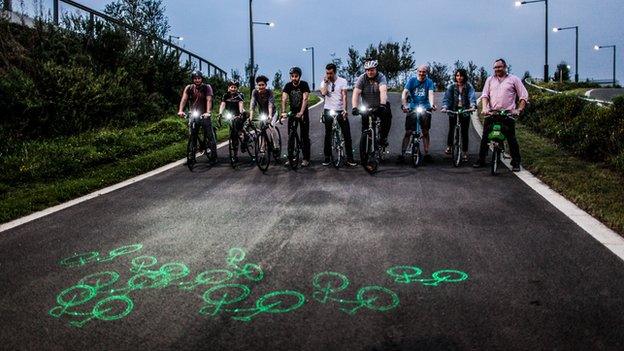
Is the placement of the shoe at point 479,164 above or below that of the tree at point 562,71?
below

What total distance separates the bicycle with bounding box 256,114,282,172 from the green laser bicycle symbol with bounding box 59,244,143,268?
510 cm

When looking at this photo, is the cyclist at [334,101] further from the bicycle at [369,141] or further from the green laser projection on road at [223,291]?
the green laser projection on road at [223,291]

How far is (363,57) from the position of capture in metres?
57.8

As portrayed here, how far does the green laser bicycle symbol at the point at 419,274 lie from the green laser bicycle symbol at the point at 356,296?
0.95 ft

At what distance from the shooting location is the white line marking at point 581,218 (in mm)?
5160

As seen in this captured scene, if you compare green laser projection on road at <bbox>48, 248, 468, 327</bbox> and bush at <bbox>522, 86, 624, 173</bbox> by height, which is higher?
bush at <bbox>522, 86, 624, 173</bbox>

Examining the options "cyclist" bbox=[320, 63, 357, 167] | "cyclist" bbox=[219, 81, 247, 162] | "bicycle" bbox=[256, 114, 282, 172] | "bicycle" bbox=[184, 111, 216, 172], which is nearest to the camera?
"cyclist" bbox=[320, 63, 357, 167]

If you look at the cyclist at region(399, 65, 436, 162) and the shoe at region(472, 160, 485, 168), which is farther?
the cyclist at region(399, 65, 436, 162)

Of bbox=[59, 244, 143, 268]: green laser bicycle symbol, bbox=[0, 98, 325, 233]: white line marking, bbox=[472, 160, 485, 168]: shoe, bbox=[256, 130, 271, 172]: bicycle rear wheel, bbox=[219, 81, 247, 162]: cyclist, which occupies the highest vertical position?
bbox=[219, 81, 247, 162]: cyclist

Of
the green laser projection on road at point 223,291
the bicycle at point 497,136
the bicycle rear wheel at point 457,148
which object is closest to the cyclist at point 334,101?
the bicycle rear wheel at point 457,148

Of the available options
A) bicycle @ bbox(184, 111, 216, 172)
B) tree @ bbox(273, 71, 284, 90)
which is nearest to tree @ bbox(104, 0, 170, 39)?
tree @ bbox(273, 71, 284, 90)

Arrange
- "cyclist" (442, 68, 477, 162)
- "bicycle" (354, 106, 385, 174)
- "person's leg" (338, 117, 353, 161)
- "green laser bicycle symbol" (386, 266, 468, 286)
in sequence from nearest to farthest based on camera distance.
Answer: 1. "green laser bicycle symbol" (386, 266, 468, 286)
2. "bicycle" (354, 106, 385, 174)
3. "person's leg" (338, 117, 353, 161)
4. "cyclist" (442, 68, 477, 162)

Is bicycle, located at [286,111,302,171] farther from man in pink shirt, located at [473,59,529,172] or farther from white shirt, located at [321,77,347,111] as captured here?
man in pink shirt, located at [473,59,529,172]

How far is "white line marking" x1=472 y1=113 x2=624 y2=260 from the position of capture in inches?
203
